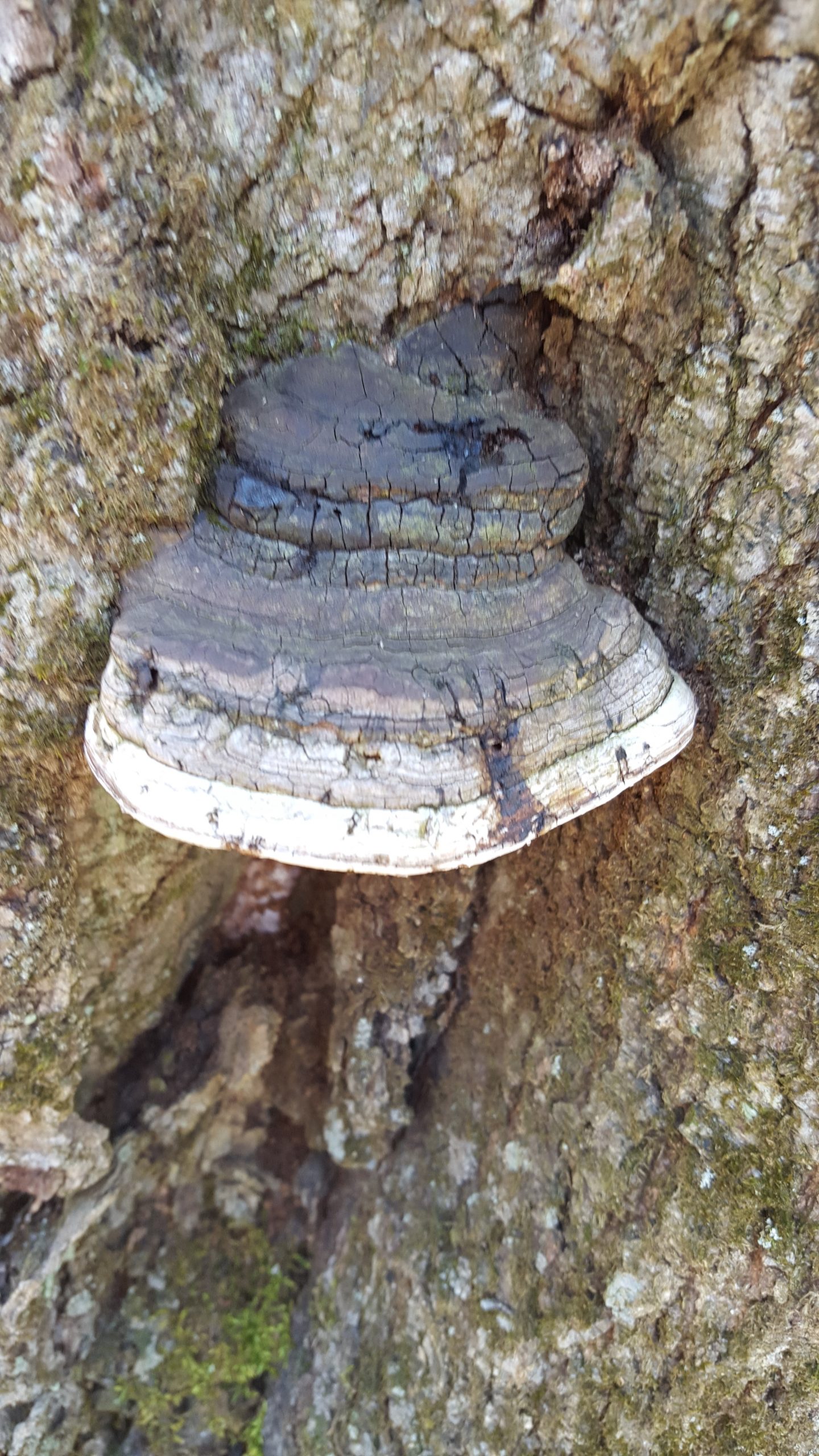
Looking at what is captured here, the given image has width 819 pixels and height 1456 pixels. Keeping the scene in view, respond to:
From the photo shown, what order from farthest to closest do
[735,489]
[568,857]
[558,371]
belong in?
[568,857] → [558,371] → [735,489]

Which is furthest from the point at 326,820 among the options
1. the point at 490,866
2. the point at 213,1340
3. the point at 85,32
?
the point at 213,1340

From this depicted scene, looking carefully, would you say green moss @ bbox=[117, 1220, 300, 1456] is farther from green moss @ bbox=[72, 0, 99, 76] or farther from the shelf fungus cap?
green moss @ bbox=[72, 0, 99, 76]

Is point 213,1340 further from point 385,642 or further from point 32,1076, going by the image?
point 385,642

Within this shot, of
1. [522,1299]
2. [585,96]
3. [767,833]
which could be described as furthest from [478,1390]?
[585,96]

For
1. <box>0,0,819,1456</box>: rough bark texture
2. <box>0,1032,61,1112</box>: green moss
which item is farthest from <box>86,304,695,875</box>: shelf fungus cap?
<box>0,1032,61,1112</box>: green moss

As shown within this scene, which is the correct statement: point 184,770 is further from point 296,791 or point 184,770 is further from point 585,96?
point 585,96
